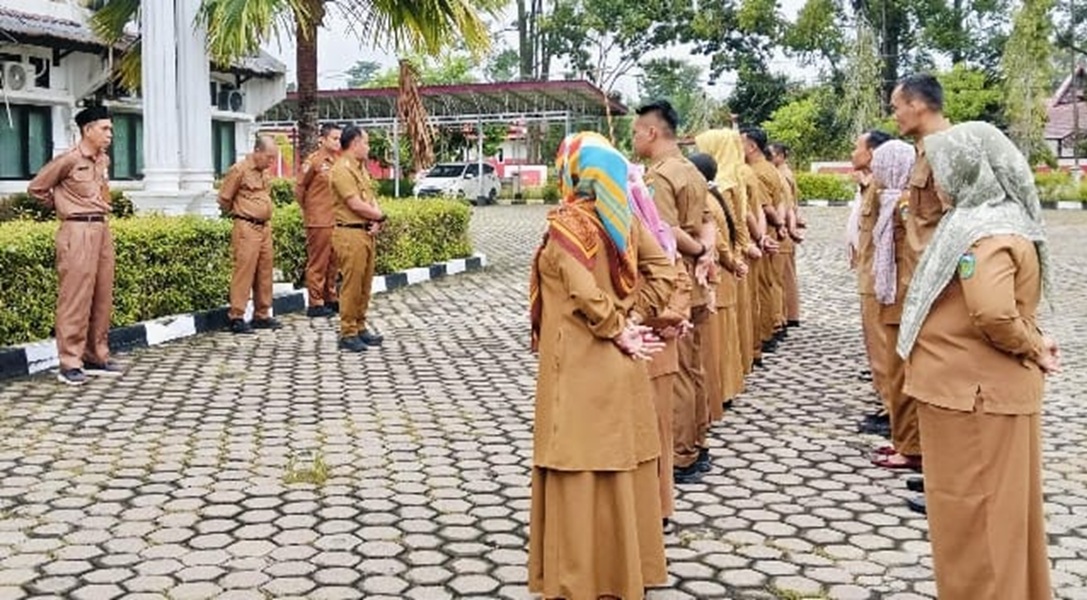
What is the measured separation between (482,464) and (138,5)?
920cm

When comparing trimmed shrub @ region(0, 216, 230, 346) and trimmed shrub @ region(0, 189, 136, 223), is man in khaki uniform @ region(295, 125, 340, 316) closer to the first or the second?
trimmed shrub @ region(0, 216, 230, 346)

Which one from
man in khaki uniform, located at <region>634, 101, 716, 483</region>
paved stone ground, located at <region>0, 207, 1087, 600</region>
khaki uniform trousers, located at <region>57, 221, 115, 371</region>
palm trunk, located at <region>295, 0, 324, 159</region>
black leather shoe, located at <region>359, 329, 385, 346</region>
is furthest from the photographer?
palm trunk, located at <region>295, 0, 324, 159</region>

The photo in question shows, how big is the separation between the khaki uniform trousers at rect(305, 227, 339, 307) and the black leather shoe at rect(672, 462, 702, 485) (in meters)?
5.91

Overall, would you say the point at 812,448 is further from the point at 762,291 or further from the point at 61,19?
the point at 61,19

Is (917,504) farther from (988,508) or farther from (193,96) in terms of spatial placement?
(193,96)

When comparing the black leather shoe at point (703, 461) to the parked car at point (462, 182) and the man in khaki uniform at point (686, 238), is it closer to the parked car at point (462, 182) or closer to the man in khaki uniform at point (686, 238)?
the man in khaki uniform at point (686, 238)

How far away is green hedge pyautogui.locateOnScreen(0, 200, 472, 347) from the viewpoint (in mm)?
7758

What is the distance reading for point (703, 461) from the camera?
5406 millimetres

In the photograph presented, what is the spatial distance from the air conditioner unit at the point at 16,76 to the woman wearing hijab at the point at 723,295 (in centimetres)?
1166

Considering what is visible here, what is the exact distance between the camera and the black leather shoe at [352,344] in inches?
340

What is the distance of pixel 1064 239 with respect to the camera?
65.5 ft

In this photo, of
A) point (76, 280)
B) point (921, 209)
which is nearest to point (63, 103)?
point (76, 280)

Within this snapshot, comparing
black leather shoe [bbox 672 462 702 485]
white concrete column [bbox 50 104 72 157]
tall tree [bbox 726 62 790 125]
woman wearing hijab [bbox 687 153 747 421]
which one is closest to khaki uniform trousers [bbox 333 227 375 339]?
woman wearing hijab [bbox 687 153 747 421]

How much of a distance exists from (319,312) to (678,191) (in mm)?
6293
